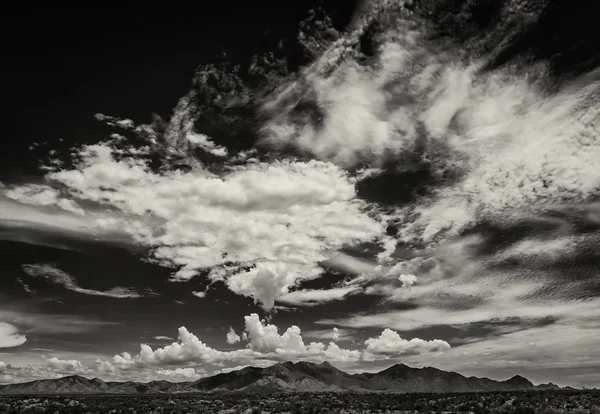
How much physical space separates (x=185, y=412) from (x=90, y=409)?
44.3 ft

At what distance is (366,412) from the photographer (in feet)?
155

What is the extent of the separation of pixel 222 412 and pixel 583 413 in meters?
40.9

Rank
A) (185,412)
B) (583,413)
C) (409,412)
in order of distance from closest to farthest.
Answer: (583,413) → (409,412) → (185,412)

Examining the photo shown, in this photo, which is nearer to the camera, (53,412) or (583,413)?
(583,413)

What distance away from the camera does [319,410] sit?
50719 millimetres

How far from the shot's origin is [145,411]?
51562mm

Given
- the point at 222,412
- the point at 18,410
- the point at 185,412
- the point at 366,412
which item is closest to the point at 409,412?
the point at 366,412

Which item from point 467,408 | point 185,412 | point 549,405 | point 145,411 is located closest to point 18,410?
point 145,411

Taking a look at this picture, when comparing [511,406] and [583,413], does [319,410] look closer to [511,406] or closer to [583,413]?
[511,406]

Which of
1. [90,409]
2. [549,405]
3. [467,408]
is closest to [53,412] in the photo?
[90,409]

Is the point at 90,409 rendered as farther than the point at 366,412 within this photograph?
Yes

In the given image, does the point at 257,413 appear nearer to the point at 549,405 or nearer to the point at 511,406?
the point at 511,406

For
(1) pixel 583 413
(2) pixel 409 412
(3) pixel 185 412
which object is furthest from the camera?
(3) pixel 185 412

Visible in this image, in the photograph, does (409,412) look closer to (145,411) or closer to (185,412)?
(185,412)
